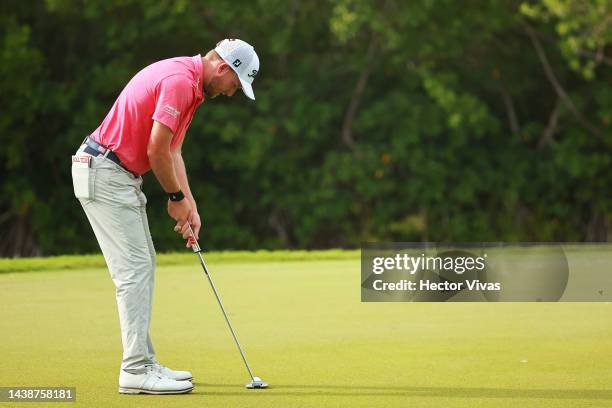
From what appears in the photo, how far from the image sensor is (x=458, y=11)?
21656 millimetres

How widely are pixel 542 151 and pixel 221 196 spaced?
627 centimetres

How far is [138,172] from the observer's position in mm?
5418

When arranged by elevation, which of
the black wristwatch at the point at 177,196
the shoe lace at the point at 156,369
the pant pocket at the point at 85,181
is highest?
the pant pocket at the point at 85,181

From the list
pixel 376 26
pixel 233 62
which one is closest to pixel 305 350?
pixel 233 62

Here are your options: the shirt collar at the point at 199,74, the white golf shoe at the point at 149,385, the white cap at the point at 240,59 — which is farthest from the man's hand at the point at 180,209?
the white golf shoe at the point at 149,385

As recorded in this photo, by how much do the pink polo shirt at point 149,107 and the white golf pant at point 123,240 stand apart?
95 mm

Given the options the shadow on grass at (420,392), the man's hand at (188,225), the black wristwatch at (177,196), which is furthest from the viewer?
the man's hand at (188,225)

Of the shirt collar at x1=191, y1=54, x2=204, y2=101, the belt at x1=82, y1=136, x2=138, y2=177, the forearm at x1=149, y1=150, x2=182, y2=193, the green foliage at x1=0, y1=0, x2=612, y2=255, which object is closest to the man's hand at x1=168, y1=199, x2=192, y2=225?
the forearm at x1=149, y1=150, x2=182, y2=193

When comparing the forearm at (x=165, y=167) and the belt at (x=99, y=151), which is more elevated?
the belt at (x=99, y=151)

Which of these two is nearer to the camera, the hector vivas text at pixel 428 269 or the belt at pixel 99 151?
the belt at pixel 99 151

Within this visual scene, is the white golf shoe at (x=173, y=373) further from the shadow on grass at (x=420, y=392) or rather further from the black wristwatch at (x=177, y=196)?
the black wristwatch at (x=177, y=196)

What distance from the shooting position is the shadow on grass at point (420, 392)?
505 centimetres

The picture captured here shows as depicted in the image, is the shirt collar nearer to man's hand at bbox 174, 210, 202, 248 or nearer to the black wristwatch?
the black wristwatch

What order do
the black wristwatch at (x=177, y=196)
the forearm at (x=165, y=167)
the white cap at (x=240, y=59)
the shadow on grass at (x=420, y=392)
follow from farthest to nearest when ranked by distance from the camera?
the black wristwatch at (x=177, y=196) < the white cap at (x=240, y=59) < the forearm at (x=165, y=167) < the shadow on grass at (x=420, y=392)
